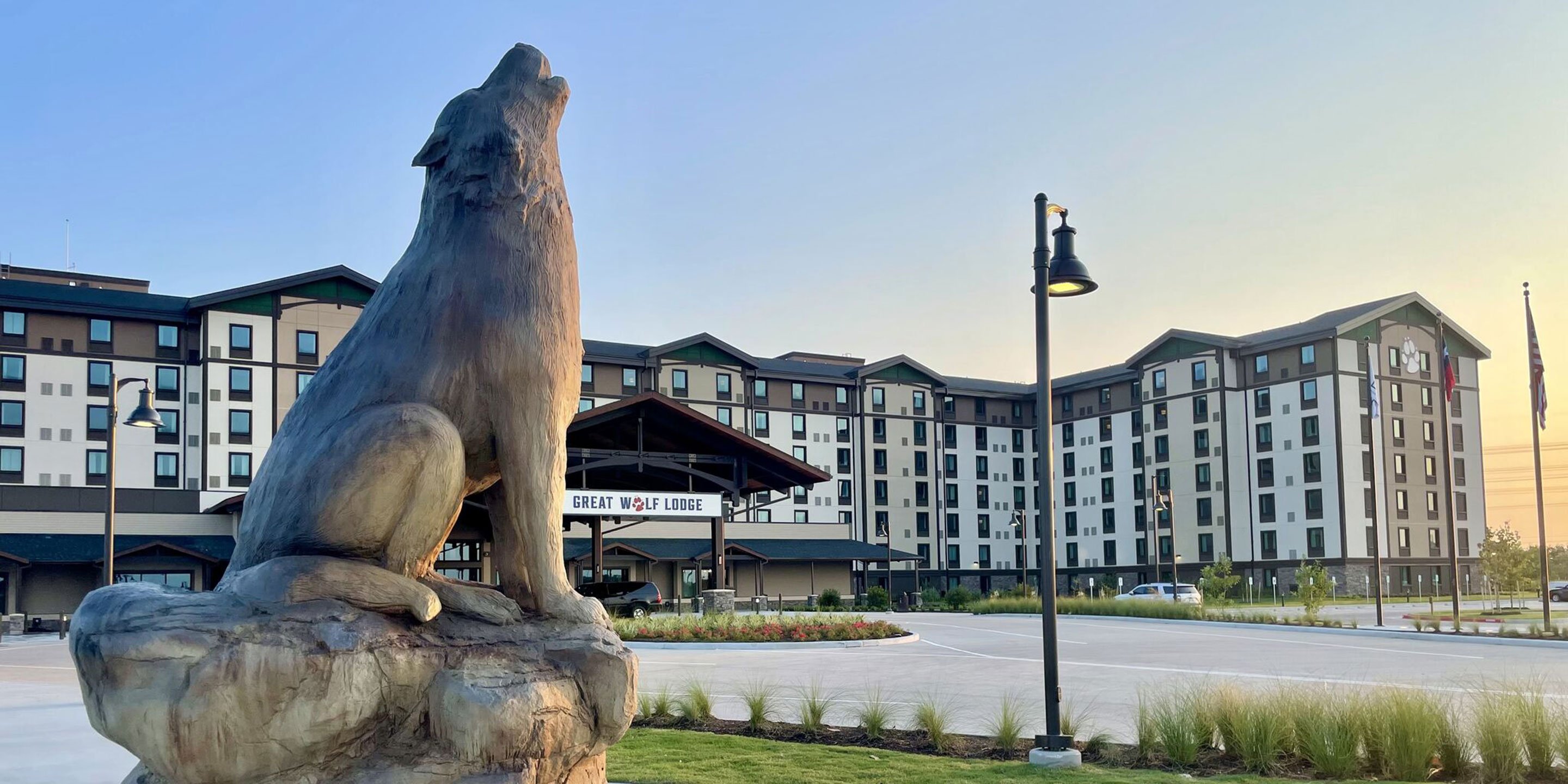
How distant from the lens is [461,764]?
14.1 feet

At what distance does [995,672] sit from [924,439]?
53.9m

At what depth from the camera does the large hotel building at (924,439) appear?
48719 mm

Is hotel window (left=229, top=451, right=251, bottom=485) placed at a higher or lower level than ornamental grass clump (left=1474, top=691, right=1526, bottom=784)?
higher

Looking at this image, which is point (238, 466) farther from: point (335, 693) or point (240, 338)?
point (335, 693)

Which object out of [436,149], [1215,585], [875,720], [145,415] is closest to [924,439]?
[1215,585]

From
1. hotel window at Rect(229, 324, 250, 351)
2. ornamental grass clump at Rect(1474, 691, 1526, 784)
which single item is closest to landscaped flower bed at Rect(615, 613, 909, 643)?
ornamental grass clump at Rect(1474, 691, 1526, 784)

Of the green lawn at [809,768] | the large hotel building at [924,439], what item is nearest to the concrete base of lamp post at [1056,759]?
the green lawn at [809,768]

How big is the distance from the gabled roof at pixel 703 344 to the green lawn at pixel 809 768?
5262cm

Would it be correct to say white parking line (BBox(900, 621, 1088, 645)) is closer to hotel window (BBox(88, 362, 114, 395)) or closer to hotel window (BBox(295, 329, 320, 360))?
hotel window (BBox(295, 329, 320, 360))

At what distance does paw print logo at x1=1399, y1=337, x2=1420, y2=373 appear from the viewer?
2469 inches

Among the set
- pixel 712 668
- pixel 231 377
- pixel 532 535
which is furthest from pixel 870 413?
pixel 532 535

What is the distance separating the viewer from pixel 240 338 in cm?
5169

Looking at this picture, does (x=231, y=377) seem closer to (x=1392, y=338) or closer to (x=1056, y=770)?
(x=1056, y=770)

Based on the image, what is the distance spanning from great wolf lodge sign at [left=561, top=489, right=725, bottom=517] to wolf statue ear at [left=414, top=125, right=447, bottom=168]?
78.0ft
